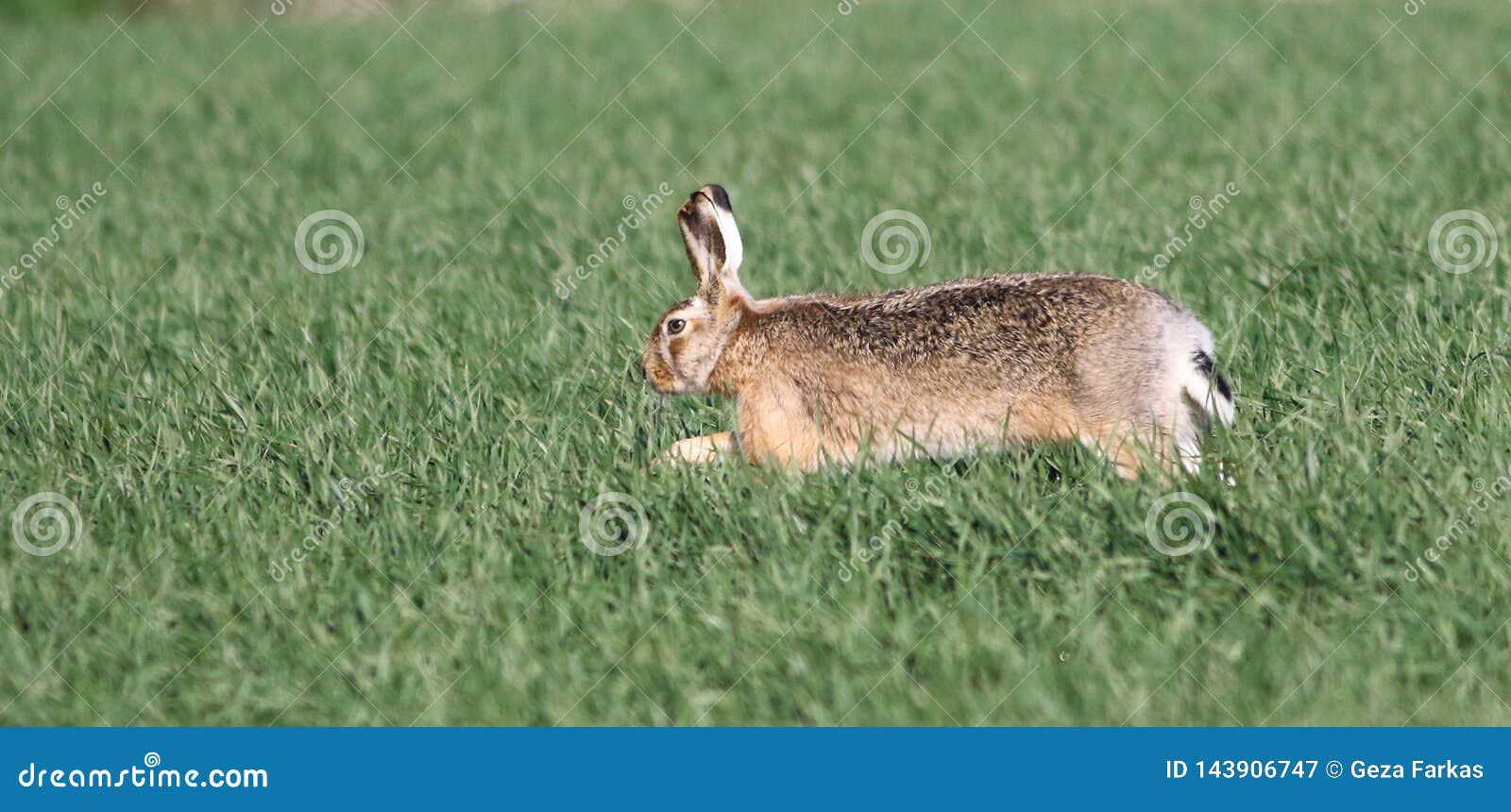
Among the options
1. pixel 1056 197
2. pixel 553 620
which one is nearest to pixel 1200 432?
pixel 553 620

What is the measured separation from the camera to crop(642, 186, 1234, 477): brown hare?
4.34 metres

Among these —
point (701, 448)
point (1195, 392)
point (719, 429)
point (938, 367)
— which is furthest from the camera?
point (719, 429)

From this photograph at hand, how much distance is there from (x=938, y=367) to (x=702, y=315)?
87cm

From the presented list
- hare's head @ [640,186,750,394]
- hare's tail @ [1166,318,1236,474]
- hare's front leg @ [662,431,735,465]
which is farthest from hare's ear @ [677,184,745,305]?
hare's tail @ [1166,318,1236,474]

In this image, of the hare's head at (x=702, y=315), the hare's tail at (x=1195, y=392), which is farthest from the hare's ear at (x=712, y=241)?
the hare's tail at (x=1195, y=392)

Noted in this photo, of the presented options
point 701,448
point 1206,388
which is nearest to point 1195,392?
point 1206,388

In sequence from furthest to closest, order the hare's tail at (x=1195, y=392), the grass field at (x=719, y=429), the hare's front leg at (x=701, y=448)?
1. the hare's front leg at (x=701, y=448)
2. the hare's tail at (x=1195, y=392)
3. the grass field at (x=719, y=429)

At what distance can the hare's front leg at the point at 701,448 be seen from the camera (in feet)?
15.4

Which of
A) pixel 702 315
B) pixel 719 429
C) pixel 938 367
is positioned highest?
pixel 702 315

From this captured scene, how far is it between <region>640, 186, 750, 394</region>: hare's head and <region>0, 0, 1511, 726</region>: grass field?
0.22 m

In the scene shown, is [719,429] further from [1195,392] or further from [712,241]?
[1195,392]

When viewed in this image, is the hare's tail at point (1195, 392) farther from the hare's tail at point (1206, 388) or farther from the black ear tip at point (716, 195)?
the black ear tip at point (716, 195)

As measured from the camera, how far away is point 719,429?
514 cm

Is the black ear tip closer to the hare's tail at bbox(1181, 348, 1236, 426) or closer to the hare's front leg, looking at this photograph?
the hare's front leg
